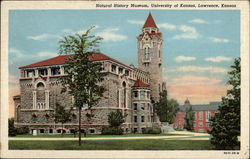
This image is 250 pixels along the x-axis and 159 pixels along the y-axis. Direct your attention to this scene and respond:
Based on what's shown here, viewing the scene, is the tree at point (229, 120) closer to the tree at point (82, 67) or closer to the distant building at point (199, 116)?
the distant building at point (199, 116)

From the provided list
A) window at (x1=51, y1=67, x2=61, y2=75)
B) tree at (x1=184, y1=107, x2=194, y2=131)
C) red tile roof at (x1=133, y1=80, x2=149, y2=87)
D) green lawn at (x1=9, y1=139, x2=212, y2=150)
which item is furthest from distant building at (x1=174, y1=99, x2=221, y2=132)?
window at (x1=51, y1=67, x2=61, y2=75)

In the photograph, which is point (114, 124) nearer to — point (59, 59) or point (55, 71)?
point (59, 59)

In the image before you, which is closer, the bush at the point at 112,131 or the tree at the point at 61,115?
the bush at the point at 112,131

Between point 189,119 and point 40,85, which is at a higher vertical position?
point 40,85

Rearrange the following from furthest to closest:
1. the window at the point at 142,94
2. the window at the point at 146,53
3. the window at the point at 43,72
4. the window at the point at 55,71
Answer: the window at the point at 146,53
the window at the point at 142,94
the window at the point at 43,72
the window at the point at 55,71

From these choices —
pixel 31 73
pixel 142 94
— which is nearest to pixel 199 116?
pixel 142 94

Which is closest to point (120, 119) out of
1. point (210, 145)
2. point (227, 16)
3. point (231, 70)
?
point (210, 145)

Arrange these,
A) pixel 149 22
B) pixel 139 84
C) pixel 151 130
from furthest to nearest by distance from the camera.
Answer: pixel 139 84 → pixel 151 130 → pixel 149 22

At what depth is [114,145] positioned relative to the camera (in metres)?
19.8

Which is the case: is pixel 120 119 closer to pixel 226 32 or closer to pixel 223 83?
pixel 223 83

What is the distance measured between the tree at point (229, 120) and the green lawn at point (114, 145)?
882 millimetres

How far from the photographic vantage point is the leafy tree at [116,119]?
2228 centimetres

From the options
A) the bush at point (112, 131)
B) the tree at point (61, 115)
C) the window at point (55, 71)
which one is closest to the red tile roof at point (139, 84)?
the bush at point (112, 131)

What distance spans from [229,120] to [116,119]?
7.69 metres
